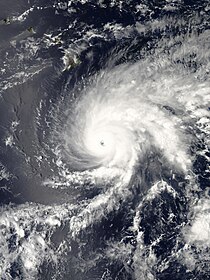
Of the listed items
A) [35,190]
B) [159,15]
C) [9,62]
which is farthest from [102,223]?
[159,15]

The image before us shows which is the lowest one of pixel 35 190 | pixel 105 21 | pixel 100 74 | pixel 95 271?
pixel 95 271

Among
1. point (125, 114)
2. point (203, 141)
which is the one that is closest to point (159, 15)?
point (125, 114)

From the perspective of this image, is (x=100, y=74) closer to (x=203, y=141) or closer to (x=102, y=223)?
(x=203, y=141)

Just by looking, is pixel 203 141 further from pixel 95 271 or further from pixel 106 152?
pixel 95 271

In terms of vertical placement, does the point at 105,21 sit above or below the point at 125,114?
above

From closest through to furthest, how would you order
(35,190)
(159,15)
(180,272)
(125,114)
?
(180,272) → (35,190) → (125,114) → (159,15)

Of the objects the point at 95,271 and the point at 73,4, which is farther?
the point at 73,4

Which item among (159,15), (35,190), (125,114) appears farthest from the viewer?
(159,15)
